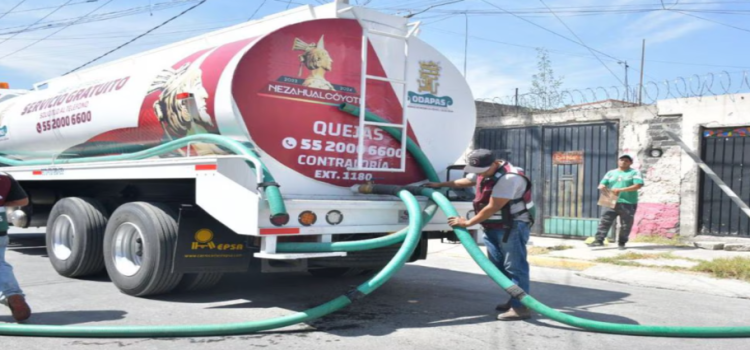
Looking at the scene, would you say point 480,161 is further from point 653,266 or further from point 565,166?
point 565,166

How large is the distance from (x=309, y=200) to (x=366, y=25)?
189 centimetres

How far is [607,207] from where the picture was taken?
37.0 feet

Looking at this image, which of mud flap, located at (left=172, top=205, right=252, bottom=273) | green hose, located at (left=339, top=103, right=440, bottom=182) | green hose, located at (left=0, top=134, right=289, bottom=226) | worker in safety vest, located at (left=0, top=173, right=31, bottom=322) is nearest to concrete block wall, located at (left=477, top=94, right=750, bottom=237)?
green hose, located at (left=339, top=103, right=440, bottom=182)

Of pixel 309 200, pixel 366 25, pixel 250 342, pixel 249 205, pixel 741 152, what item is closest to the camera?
pixel 250 342

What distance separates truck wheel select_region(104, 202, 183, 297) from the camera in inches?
249

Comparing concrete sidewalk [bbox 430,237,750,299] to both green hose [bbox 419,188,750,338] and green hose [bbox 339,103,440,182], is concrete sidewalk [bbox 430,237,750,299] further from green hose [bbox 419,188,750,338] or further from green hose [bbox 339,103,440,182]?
green hose [bbox 339,103,440,182]

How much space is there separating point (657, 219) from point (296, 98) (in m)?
8.07

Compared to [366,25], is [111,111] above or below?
below

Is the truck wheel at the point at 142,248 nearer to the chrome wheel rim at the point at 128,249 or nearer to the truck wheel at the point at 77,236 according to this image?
the chrome wheel rim at the point at 128,249

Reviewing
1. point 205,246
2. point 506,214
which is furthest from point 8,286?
point 506,214

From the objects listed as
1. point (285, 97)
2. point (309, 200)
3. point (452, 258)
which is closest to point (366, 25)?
→ point (285, 97)

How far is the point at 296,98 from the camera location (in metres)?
6.23

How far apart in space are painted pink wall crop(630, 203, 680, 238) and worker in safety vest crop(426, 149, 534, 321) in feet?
21.5

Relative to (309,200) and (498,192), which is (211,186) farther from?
(498,192)
